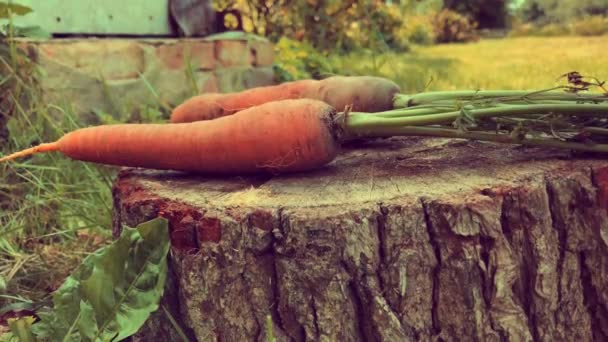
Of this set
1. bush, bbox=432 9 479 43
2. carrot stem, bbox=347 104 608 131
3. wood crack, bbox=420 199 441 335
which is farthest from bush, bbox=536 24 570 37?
wood crack, bbox=420 199 441 335

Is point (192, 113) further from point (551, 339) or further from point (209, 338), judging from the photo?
point (551, 339)

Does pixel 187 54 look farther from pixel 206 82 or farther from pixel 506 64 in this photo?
pixel 506 64

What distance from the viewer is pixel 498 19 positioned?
3.11 m

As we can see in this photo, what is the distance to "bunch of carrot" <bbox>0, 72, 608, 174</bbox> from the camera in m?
1.24

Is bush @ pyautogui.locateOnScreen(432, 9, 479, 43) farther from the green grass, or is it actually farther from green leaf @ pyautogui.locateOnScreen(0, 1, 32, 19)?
green leaf @ pyautogui.locateOnScreen(0, 1, 32, 19)

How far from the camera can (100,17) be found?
10.6ft

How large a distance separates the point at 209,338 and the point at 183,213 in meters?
0.24

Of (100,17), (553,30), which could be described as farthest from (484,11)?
(100,17)

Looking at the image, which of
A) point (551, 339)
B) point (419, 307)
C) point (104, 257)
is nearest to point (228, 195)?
point (104, 257)

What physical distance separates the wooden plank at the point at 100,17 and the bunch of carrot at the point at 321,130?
→ 5.55 feet

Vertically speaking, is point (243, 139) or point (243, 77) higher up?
point (243, 139)

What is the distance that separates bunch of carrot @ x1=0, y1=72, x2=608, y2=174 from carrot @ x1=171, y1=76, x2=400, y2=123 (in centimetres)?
11

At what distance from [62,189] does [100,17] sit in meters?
1.42

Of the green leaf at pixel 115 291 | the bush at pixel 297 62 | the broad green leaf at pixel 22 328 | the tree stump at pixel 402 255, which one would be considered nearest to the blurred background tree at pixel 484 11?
the bush at pixel 297 62
